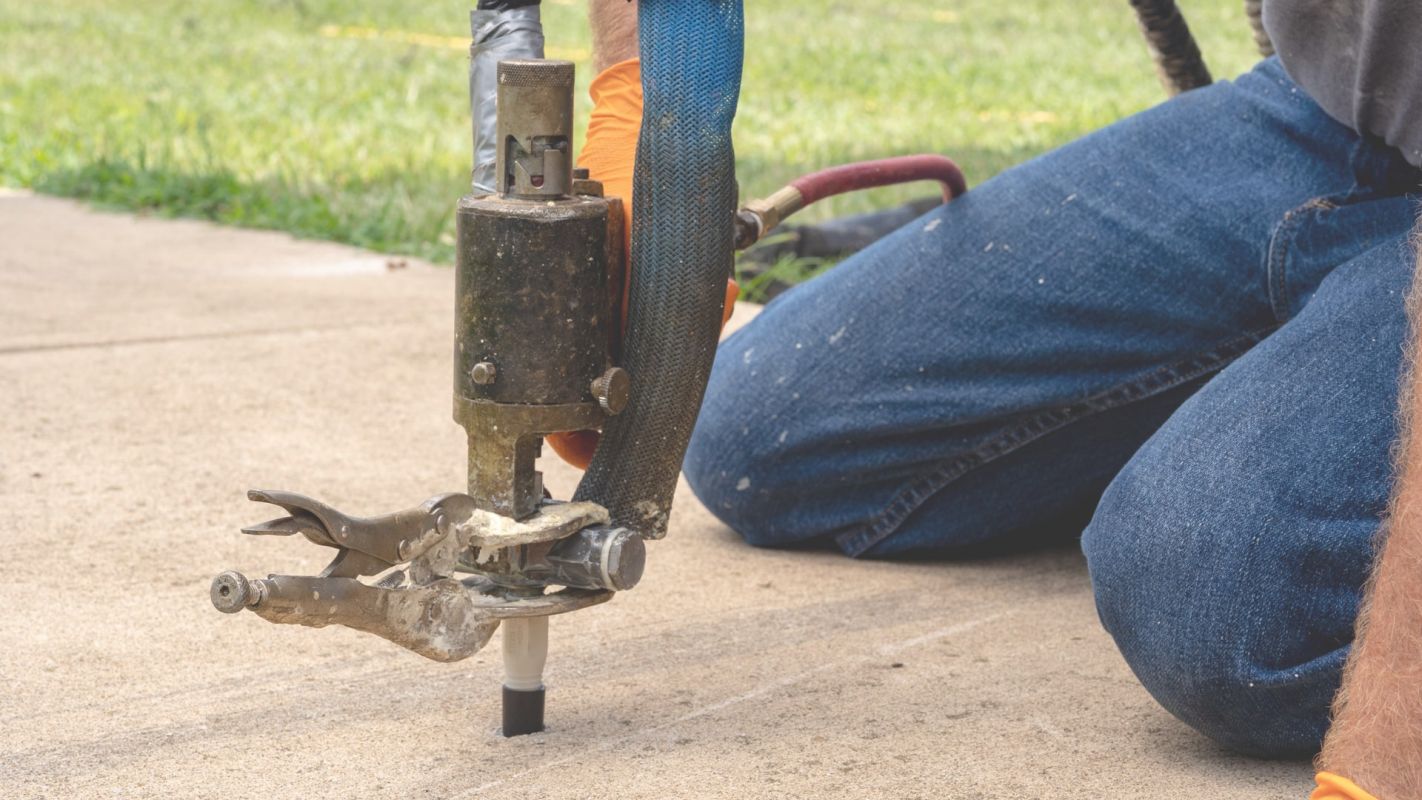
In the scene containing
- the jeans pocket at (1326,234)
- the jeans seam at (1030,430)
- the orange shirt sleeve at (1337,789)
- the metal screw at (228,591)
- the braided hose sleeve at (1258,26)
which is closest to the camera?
the orange shirt sleeve at (1337,789)

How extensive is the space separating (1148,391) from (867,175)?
475 millimetres

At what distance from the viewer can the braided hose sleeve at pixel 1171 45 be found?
96.0 inches

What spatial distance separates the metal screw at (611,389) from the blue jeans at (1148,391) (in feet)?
1.77

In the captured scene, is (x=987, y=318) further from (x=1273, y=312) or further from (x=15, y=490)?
(x=15, y=490)

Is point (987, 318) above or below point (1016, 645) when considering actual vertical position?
above

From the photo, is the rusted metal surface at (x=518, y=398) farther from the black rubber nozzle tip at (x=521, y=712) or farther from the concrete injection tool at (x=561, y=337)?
the black rubber nozzle tip at (x=521, y=712)

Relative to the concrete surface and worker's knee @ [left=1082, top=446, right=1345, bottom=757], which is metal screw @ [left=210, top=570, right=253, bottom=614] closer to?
the concrete surface

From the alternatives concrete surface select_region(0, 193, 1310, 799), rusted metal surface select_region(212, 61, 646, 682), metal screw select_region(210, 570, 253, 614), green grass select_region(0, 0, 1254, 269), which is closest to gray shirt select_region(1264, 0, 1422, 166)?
concrete surface select_region(0, 193, 1310, 799)

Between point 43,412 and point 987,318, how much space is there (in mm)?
1510

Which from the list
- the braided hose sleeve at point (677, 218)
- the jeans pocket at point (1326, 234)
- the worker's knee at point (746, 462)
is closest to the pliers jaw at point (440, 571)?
the braided hose sleeve at point (677, 218)

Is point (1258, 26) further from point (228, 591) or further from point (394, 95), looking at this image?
point (394, 95)

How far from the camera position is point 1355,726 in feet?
3.52

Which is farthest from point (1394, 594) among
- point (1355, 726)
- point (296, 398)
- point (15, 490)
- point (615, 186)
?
point (296, 398)

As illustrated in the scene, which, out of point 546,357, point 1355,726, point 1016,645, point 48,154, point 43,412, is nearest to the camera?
point 1355,726
